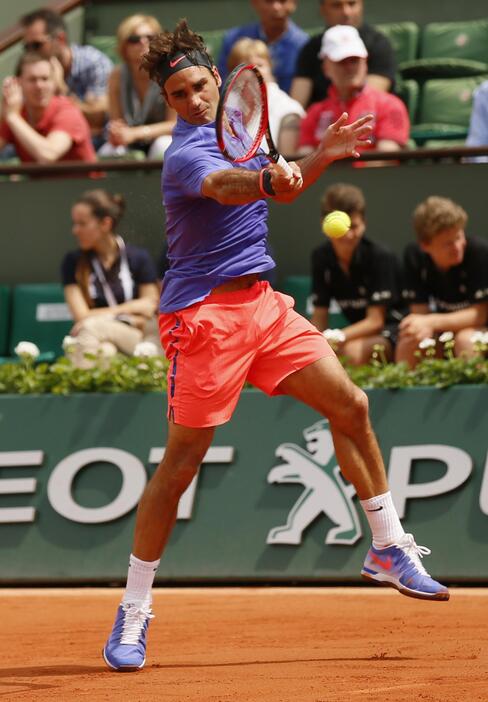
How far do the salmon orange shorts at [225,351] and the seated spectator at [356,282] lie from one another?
102 inches

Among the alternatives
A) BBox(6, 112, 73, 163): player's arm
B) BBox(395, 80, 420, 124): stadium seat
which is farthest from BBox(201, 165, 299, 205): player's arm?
BBox(395, 80, 420, 124): stadium seat

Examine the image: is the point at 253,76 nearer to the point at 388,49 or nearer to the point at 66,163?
the point at 66,163

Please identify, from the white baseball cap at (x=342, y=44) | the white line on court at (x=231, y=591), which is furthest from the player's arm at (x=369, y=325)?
the white baseball cap at (x=342, y=44)

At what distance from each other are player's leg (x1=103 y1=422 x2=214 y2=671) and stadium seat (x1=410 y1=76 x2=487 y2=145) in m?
5.61

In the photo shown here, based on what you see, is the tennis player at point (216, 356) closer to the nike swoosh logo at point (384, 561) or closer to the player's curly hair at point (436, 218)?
the nike swoosh logo at point (384, 561)

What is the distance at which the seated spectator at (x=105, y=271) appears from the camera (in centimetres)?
767

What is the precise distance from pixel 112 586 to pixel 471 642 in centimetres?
258

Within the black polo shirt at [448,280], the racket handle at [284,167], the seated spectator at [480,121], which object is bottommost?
the black polo shirt at [448,280]

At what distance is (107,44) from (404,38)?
2.68 metres

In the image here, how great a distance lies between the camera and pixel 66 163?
26.1ft

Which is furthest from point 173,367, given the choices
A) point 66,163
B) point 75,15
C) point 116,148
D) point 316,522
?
point 75,15

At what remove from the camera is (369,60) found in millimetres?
8672

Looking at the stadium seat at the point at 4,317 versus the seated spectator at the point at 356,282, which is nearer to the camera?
the seated spectator at the point at 356,282

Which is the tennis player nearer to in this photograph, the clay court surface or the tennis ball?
the tennis ball
